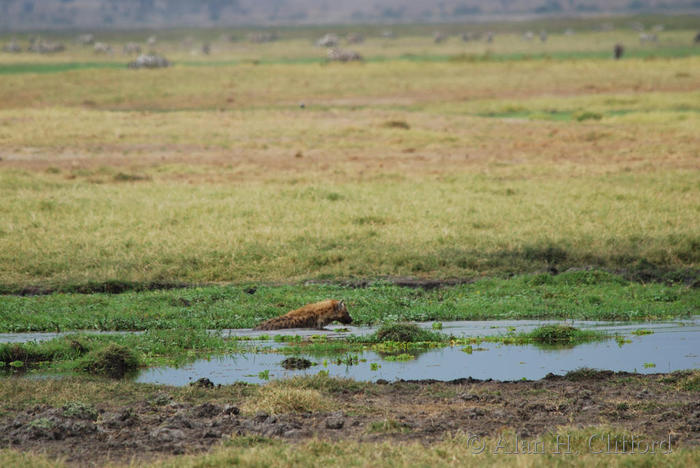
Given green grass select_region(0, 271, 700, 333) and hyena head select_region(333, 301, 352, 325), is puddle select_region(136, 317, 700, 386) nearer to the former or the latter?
hyena head select_region(333, 301, 352, 325)

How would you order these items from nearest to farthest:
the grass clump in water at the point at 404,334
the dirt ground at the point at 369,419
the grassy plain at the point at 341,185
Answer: the dirt ground at the point at 369,419 < the grass clump in water at the point at 404,334 < the grassy plain at the point at 341,185

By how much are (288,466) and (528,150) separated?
71.1 ft

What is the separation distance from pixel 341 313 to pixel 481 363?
2.04m

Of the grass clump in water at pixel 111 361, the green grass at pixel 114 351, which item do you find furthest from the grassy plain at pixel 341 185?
the grass clump in water at pixel 111 361

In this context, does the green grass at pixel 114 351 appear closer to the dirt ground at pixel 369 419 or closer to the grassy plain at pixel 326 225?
the grassy plain at pixel 326 225

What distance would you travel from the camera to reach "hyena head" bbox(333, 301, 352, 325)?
11.5 m

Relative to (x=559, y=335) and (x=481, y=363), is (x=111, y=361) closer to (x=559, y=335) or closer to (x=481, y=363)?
(x=481, y=363)

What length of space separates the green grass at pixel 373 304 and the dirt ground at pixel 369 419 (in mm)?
3426

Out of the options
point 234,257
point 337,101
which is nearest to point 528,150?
point 234,257

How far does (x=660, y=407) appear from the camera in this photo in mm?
7953

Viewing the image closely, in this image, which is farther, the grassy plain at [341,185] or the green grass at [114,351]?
the grassy plain at [341,185]

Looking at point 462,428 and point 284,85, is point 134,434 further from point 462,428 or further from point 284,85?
point 284,85

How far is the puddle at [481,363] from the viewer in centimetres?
974

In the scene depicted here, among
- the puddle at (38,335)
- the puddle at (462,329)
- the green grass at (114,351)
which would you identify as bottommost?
the puddle at (462,329)
